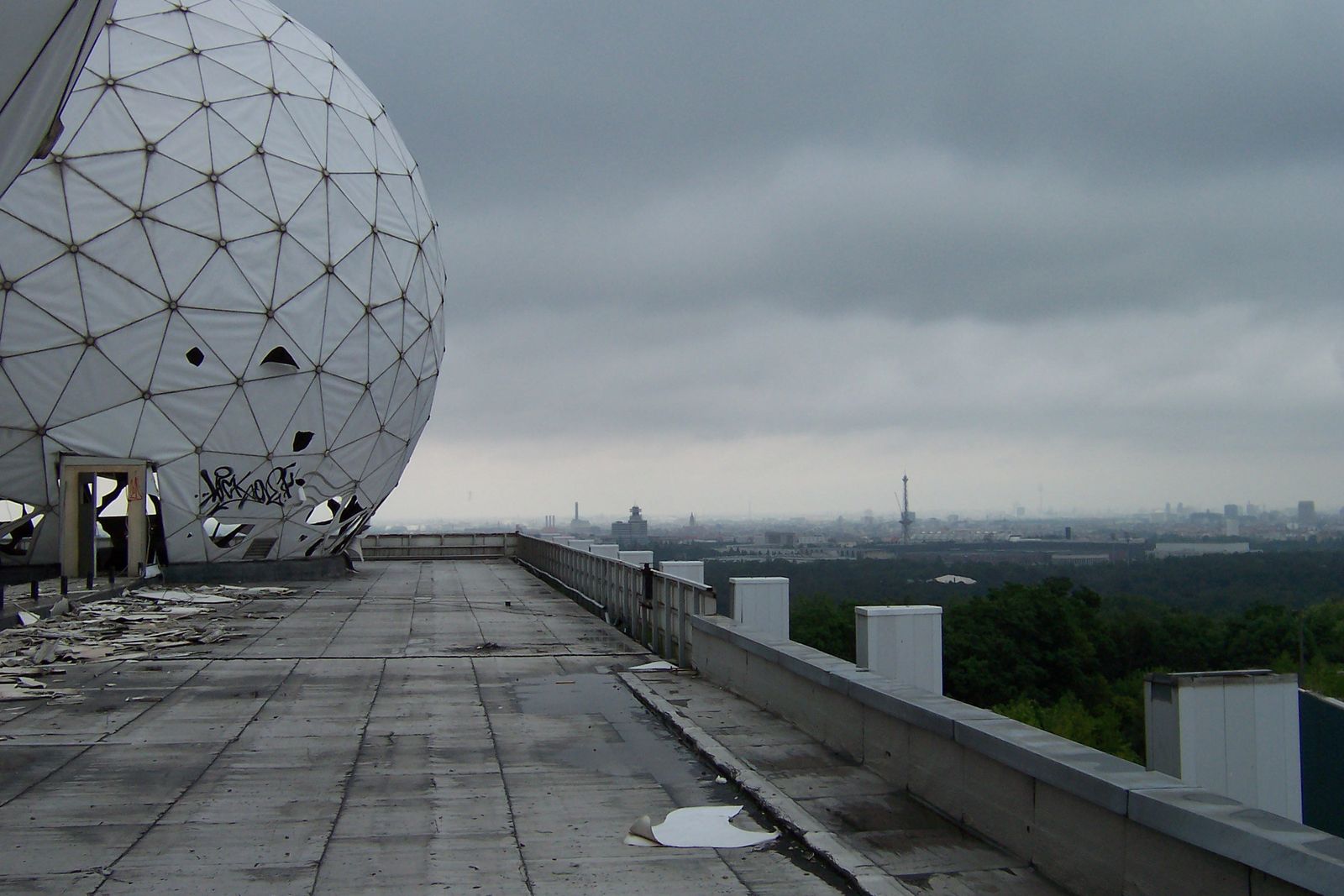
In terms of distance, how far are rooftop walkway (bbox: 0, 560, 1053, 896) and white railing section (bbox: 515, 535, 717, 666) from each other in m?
0.66

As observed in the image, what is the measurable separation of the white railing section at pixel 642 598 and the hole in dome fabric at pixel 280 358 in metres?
6.88

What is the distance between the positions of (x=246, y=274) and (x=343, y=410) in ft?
11.6

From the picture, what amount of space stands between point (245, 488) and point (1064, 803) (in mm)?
20601

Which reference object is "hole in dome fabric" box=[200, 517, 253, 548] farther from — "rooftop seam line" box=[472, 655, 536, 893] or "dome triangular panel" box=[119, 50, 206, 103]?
"rooftop seam line" box=[472, 655, 536, 893]

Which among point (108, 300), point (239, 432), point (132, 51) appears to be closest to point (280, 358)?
point (239, 432)

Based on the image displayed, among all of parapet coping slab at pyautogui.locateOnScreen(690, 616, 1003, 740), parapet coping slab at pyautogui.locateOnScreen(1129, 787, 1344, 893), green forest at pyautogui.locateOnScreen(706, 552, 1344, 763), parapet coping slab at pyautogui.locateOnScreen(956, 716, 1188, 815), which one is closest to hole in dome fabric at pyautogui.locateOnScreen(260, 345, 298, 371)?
parapet coping slab at pyautogui.locateOnScreen(690, 616, 1003, 740)

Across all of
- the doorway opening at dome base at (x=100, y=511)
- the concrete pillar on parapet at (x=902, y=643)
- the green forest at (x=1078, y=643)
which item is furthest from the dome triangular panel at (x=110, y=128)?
the green forest at (x=1078, y=643)

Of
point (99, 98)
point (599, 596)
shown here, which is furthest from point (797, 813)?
point (99, 98)

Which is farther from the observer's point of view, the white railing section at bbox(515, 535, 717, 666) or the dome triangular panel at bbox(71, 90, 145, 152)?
the dome triangular panel at bbox(71, 90, 145, 152)

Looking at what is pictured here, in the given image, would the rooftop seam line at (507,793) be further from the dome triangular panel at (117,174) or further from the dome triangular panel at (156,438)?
the dome triangular panel at (117,174)

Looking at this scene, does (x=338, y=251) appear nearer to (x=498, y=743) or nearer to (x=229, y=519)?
(x=229, y=519)

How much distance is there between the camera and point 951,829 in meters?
6.29

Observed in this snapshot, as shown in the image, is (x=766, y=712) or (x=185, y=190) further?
(x=185, y=190)

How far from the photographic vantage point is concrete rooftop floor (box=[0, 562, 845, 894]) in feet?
18.9
